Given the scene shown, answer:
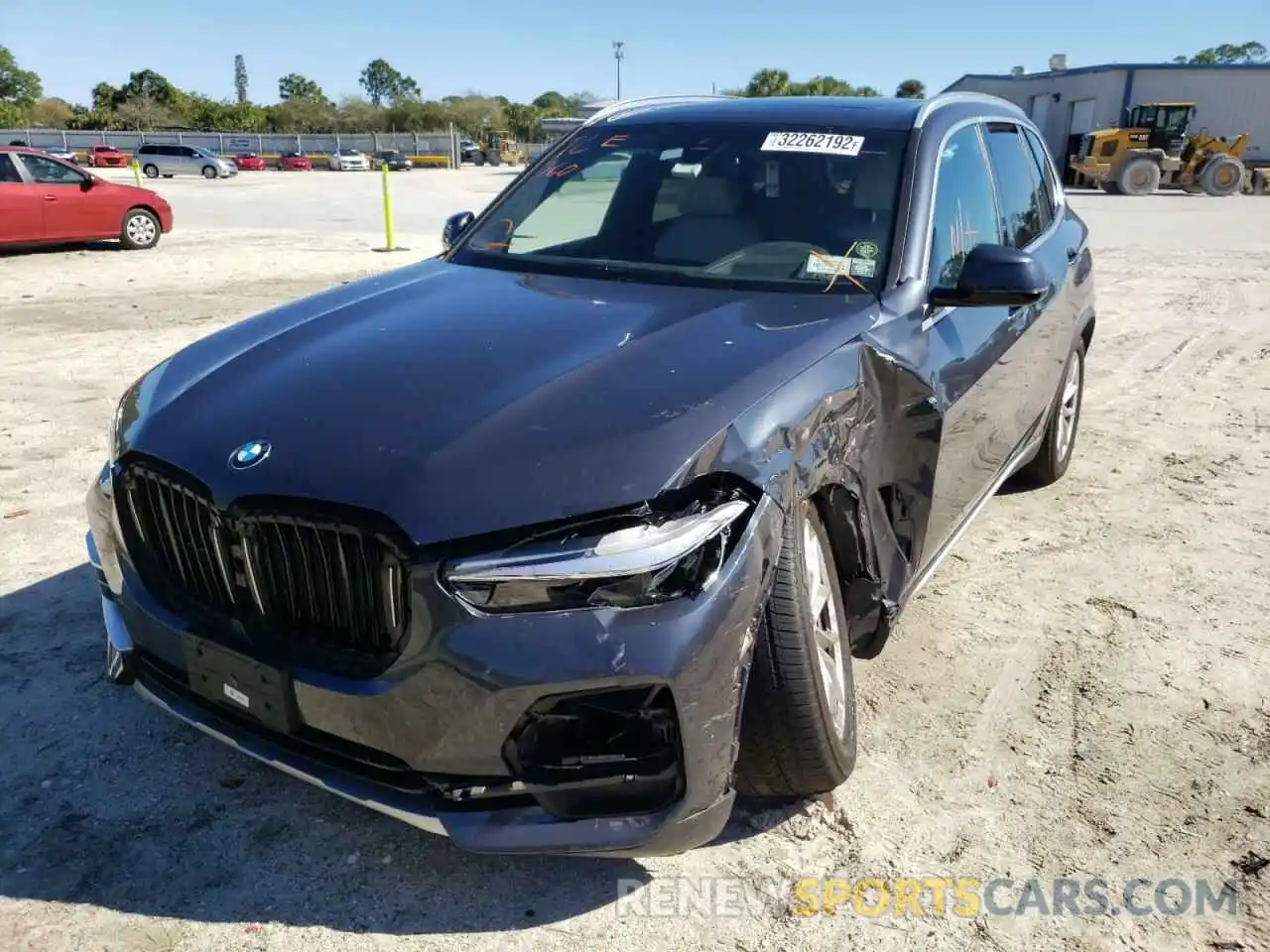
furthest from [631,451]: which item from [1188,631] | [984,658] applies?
[1188,631]

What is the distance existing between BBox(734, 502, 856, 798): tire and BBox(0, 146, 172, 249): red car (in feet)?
48.8

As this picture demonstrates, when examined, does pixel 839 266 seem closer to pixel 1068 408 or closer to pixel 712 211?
pixel 712 211

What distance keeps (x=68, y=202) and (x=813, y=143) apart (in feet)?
46.6

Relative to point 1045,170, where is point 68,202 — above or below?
below

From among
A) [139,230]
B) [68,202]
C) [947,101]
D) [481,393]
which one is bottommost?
[139,230]

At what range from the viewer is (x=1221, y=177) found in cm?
3142

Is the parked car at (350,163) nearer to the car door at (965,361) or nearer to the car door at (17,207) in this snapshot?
the car door at (17,207)

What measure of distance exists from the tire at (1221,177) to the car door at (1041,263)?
31.7m

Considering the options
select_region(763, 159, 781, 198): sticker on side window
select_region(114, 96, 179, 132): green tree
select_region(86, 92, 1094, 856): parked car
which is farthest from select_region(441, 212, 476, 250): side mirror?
select_region(114, 96, 179, 132): green tree

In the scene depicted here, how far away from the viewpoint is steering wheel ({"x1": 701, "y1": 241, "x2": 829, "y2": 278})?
126 inches

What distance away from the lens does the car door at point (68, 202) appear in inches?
559

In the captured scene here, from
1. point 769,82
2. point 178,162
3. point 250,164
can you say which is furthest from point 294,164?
point 769,82

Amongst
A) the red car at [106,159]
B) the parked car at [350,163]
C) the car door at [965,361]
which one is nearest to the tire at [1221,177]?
the car door at [965,361]

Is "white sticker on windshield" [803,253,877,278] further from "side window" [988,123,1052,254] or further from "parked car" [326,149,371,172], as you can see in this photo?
"parked car" [326,149,371,172]
